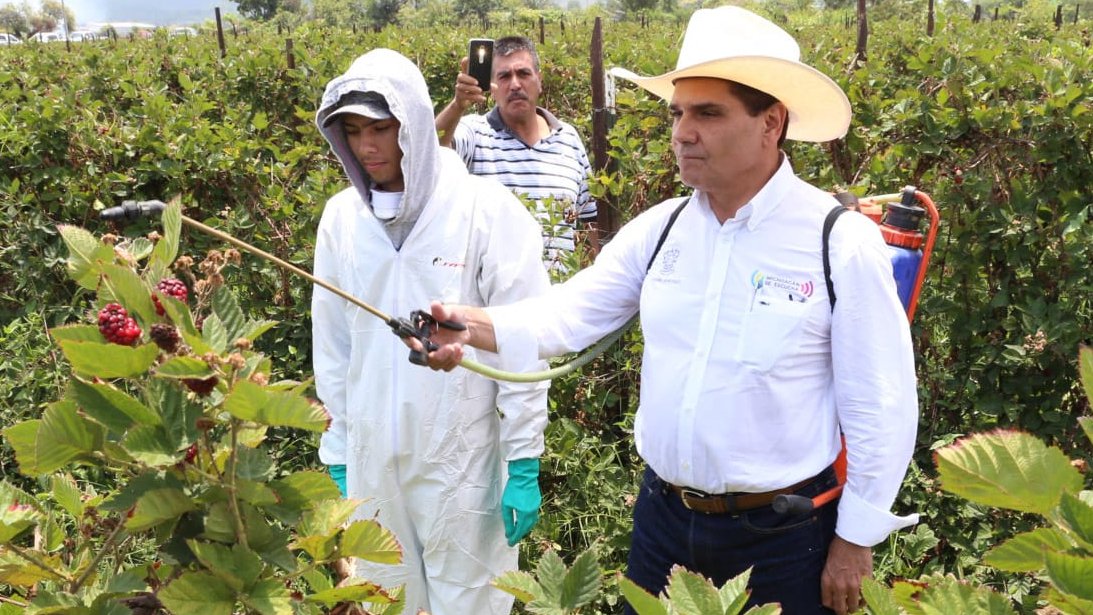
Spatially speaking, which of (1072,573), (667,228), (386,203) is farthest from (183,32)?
(1072,573)

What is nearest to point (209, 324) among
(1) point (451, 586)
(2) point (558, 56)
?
(1) point (451, 586)

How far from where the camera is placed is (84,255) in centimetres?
114

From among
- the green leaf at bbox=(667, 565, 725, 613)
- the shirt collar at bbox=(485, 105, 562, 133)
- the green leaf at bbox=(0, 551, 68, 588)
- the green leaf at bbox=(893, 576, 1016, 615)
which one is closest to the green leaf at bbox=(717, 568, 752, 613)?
the green leaf at bbox=(667, 565, 725, 613)

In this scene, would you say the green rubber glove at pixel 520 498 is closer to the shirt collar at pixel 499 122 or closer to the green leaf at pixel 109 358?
the green leaf at pixel 109 358

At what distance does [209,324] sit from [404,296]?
1351mm

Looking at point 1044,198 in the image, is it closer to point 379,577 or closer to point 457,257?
point 457,257

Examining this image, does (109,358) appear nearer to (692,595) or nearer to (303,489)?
(303,489)

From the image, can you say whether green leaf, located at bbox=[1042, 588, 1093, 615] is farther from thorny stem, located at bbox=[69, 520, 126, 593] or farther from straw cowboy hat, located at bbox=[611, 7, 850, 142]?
straw cowboy hat, located at bbox=[611, 7, 850, 142]

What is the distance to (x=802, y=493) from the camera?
6.34 feet

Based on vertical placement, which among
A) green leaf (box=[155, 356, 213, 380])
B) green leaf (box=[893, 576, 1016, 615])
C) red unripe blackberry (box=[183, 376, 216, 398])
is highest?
green leaf (box=[155, 356, 213, 380])

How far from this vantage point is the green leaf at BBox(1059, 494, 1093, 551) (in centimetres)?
83

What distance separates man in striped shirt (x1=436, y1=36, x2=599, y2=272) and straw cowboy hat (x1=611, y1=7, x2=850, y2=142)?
1787 mm

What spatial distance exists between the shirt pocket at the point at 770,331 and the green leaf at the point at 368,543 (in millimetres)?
842

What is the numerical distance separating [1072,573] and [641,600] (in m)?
0.34
